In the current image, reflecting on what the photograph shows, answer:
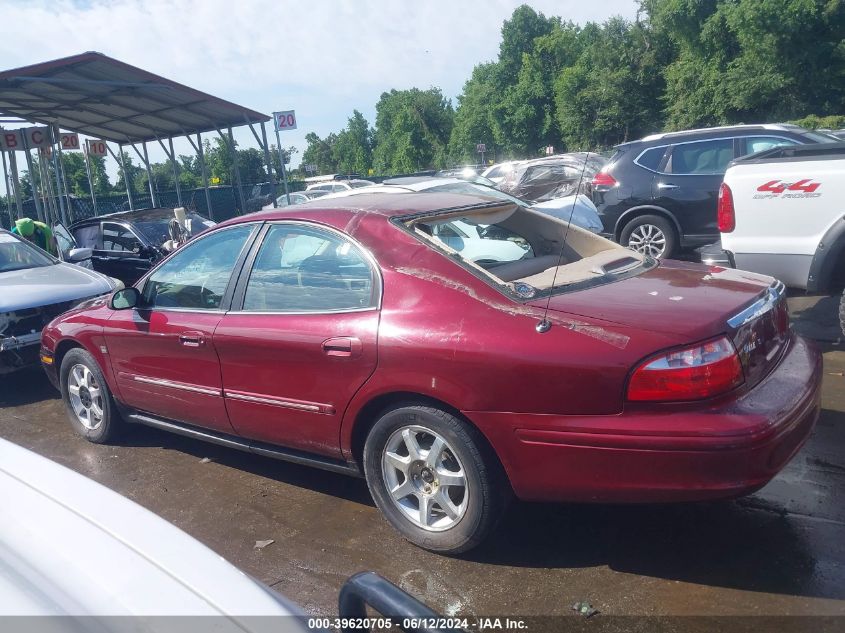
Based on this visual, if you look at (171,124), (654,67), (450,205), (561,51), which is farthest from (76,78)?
(561,51)

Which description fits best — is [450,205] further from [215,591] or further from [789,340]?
[215,591]

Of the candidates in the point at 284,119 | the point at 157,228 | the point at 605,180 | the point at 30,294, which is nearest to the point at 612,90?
the point at 284,119

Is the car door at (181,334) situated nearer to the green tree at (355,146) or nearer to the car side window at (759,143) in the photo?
the car side window at (759,143)

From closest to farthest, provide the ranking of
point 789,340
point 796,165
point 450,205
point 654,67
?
point 789,340, point 450,205, point 796,165, point 654,67

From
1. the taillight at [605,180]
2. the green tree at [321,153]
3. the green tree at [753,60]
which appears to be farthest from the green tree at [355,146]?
the taillight at [605,180]

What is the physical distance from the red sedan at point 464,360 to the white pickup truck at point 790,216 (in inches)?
91.9

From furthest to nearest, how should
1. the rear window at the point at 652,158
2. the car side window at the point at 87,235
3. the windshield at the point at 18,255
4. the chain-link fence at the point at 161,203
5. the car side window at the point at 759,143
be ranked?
the chain-link fence at the point at 161,203 → the car side window at the point at 87,235 → the rear window at the point at 652,158 → the car side window at the point at 759,143 → the windshield at the point at 18,255

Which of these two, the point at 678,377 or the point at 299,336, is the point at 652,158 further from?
the point at 678,377

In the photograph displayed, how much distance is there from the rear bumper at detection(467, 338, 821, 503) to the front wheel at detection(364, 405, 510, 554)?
0.32ft

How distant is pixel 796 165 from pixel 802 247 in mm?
633

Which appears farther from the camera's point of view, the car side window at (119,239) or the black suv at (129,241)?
the car side window at (119,239)

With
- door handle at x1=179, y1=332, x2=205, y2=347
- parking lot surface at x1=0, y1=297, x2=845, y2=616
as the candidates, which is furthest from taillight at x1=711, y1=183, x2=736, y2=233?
door handle at x1=179, y1=332, x2=205, y2=347

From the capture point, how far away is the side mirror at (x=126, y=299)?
465cm

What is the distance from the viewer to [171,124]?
57.0ft
